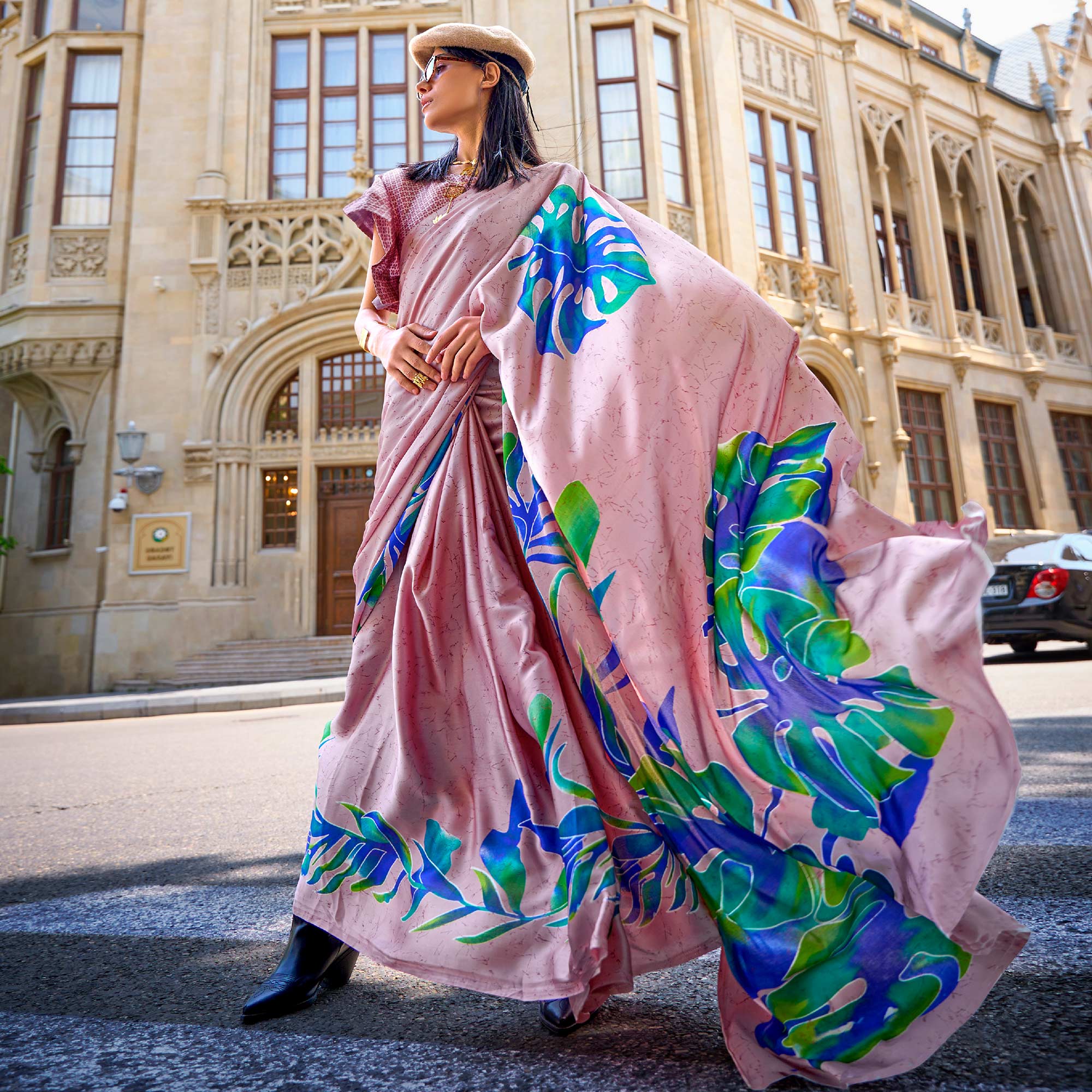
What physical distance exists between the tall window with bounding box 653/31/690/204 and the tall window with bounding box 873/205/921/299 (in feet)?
18.3

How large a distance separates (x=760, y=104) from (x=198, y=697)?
1560 centimetres

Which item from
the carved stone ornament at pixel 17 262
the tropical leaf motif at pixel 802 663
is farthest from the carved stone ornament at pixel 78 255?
the tropical leaf motif at pixel 802 663

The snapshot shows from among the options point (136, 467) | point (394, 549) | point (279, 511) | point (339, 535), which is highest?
point (136, 467)

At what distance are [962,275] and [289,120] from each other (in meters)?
16.3

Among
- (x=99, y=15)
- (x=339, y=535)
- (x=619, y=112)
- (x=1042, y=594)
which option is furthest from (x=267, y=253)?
(x=1042, y=594)

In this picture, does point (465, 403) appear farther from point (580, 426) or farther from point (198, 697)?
point (198, 697)

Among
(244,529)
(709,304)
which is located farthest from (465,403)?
(244,529)

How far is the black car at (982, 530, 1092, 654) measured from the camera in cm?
842

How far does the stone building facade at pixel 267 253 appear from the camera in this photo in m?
14.0

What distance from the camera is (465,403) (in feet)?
5.55

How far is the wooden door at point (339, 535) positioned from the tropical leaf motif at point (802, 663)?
13.1 m

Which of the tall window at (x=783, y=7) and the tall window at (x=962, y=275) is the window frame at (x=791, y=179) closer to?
the tall window at (x=783, y=7)

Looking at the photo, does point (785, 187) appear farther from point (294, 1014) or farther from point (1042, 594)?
point (294, 1014)

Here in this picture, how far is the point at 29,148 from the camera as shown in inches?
621
